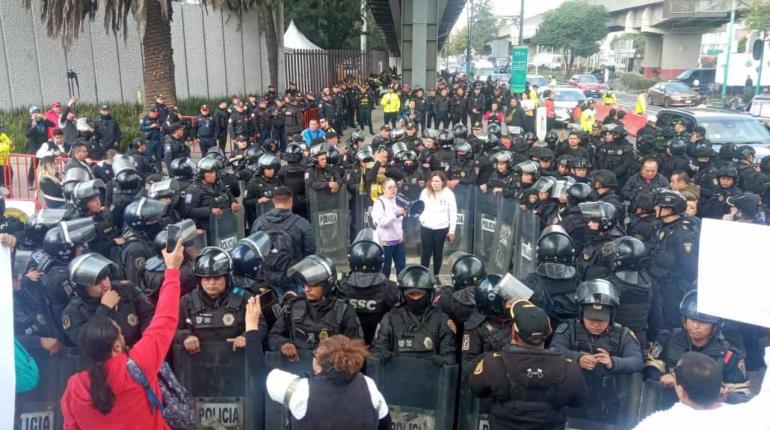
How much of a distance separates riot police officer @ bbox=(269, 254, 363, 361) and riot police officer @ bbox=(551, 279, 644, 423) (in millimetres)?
1484

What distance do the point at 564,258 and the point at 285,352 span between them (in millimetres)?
2457

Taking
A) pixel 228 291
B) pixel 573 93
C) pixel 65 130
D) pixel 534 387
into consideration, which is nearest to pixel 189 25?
pixel 65 130

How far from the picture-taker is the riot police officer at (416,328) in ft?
14.6

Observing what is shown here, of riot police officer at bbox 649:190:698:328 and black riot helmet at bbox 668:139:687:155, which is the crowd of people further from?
black riot helmet at bbox 668:139:687:155

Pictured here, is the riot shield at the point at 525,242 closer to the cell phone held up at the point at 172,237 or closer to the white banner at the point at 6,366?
the cell phone held up at the point at 172,237

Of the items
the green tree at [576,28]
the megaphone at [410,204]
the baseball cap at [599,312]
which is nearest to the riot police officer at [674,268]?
the baseball cap at [599,312]

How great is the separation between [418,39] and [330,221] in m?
15.7

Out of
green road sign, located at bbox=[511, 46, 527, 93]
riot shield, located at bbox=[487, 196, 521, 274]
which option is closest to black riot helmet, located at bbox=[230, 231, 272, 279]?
riot shield, located at bbox=[487, 196, 521, 274]

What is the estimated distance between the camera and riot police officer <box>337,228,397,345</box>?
5.21 metres

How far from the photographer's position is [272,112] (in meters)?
19.0

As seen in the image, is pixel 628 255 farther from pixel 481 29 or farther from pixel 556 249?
pixel 481 29

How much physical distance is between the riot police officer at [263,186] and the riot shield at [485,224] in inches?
119

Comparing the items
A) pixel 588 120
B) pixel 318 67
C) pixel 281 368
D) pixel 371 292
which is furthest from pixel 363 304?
pixel 318 67

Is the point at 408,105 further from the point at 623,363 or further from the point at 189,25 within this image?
the point at 623,363
